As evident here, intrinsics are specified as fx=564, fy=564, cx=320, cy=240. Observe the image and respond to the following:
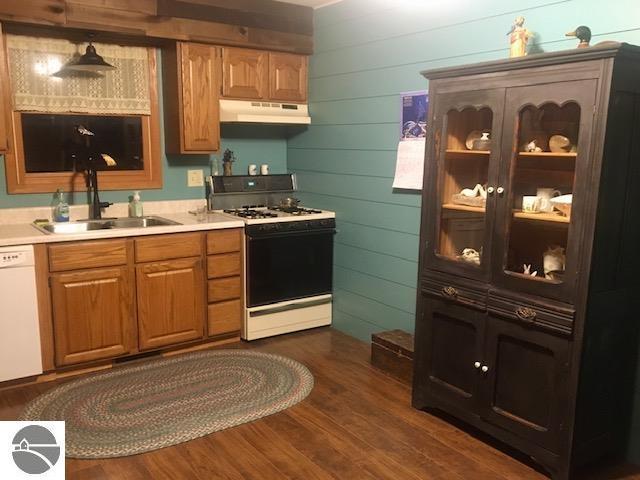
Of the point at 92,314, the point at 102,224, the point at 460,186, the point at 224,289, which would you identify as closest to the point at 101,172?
the point at 102,224

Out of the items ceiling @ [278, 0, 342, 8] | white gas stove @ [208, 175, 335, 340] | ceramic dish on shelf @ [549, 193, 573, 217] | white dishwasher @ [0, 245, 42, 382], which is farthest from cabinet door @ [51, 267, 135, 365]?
ceramic dish on shelf @ [549, 193, 573, 217]

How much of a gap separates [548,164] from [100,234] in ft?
8.08

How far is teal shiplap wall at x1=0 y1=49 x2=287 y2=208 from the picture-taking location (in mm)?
3639

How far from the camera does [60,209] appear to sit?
363 cm

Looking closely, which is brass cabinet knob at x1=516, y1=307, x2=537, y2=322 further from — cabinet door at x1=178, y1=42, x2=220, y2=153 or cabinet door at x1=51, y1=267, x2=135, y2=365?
cabinet door at x1=178, y1=42, x2=220, y2=153

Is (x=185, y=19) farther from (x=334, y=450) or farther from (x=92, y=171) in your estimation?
(x=334, y=450)

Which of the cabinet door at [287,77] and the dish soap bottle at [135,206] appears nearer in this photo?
the dish soap bottle at [135,206]

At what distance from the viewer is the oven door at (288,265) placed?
3936 millimetres

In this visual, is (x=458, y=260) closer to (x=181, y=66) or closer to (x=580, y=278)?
(x=580, y=278)

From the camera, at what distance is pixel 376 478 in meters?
2.43

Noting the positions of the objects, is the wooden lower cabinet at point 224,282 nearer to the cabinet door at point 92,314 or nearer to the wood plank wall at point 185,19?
the cabinet door at point 92,314

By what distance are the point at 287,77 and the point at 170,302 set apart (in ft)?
6.23

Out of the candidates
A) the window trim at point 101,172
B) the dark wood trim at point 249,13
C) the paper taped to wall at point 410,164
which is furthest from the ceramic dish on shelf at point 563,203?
the window trim at point 101,172

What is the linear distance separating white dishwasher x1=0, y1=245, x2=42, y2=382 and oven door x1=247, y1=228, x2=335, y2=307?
1.35 metres
